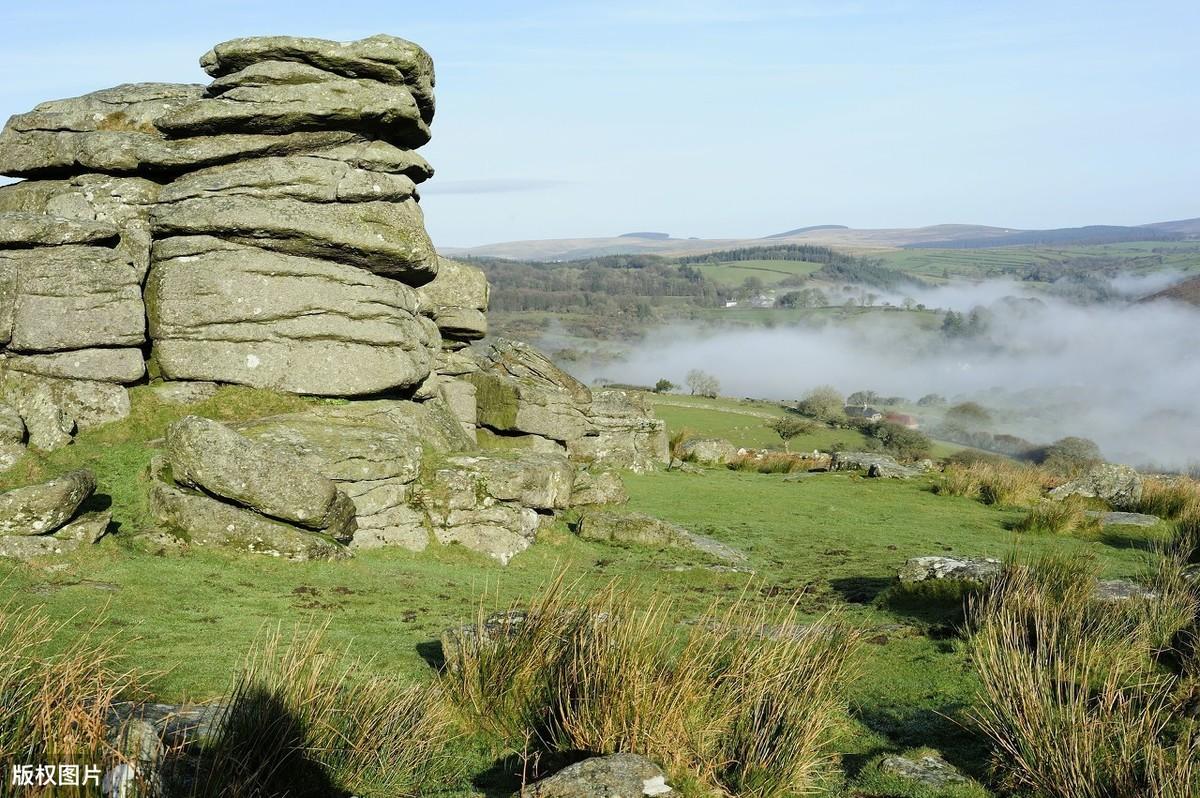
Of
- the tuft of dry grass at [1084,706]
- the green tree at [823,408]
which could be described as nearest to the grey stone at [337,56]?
the tuft of dry grass at [1084,706]

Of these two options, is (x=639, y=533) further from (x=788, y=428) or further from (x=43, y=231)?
(x=788, y=428)

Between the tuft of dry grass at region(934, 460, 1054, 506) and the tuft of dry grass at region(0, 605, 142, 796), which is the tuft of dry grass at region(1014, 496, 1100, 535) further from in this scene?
the tuft of dry grass at region(0, 605, 142, 796)

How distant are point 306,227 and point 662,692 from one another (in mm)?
13562

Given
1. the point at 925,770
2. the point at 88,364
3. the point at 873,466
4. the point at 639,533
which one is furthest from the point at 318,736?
the point at 873,466

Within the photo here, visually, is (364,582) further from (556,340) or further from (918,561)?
(556,340)

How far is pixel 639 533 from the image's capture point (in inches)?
784

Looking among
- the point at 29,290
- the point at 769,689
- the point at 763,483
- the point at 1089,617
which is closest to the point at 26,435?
the point at 29,290

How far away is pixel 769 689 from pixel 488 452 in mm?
11891

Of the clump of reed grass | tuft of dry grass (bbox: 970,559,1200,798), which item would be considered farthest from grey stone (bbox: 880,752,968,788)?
the clump of reed grass

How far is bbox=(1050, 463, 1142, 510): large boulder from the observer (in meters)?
26.8

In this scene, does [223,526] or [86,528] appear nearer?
[86,528]

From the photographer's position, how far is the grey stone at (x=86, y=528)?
14.2 meters

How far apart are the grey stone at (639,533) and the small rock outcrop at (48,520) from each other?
9.21 metres

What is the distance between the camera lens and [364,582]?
49.8 ft
